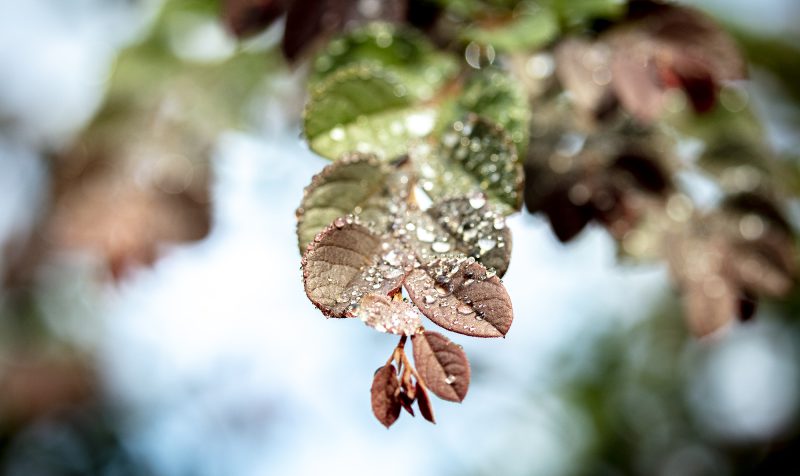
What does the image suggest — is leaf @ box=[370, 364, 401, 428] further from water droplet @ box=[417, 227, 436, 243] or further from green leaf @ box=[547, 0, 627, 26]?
green leaf @ box=[547, 0, 627, 26]

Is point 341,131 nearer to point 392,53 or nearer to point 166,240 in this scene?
point 392,53

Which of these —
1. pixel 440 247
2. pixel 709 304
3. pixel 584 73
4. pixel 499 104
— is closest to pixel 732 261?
pixel 709 304

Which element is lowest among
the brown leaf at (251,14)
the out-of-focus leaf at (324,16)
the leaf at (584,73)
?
the leaf at (584,73)

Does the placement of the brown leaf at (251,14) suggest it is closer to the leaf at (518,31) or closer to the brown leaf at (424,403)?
the leaf at (518,31)

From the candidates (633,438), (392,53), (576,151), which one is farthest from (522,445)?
(392,53)

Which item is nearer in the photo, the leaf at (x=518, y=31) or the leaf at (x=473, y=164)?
the leaf at (x=473, y=164)

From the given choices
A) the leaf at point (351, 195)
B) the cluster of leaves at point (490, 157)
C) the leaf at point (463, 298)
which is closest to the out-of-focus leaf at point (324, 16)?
the cluster of leaves at point (490, 157)
